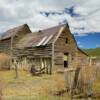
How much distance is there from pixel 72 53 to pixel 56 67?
4.32 metres

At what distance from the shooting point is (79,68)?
55.2 feet

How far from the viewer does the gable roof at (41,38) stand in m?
36.2

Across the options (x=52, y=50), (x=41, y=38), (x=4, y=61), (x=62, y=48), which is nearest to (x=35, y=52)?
(x=41, y=38)

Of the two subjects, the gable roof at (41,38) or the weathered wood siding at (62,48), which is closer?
the weathered wood siding at (62,48)

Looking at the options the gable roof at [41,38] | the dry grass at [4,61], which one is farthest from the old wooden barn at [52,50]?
the dry grass at [4,61]

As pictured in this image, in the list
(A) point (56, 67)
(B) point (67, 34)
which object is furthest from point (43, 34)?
(A) point (56, 67)

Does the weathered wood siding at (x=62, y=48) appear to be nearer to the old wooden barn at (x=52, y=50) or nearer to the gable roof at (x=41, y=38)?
the old wooden barn at (x=52, y=50)

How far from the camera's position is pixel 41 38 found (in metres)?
37.9

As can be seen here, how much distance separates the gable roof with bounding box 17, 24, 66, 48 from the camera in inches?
1423

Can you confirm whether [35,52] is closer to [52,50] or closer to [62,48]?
[52,50]

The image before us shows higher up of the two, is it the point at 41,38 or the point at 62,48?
the point at 41,38

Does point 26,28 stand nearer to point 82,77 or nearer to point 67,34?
point 67,34

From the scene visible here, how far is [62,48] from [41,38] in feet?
11.5

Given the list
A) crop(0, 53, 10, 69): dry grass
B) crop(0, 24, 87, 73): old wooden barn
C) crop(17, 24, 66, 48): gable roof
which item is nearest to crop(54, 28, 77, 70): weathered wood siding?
crop(0, 24, 87, 73): old wooden barn
